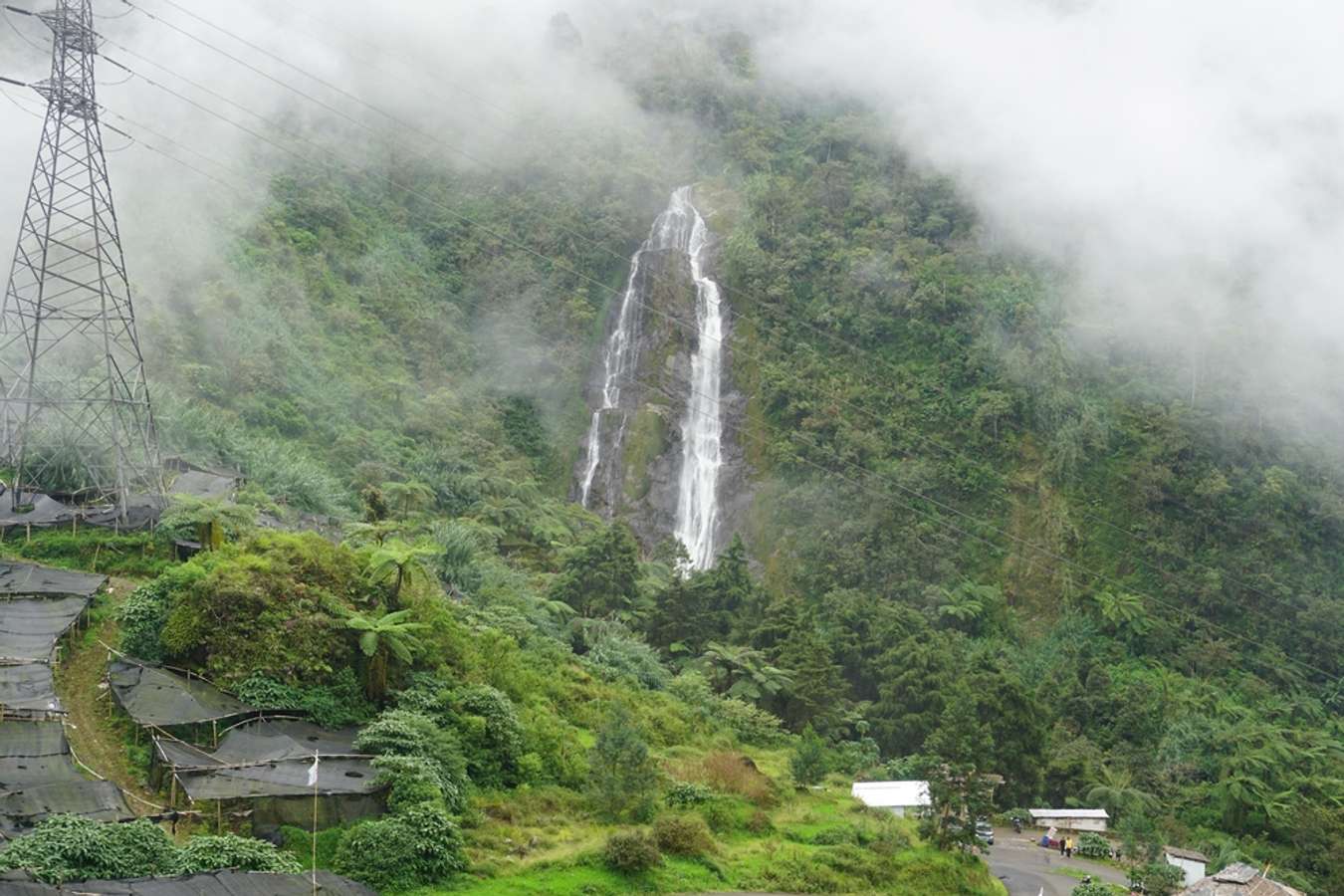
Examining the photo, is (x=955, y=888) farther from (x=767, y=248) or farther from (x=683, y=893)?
(x=767, y=248)

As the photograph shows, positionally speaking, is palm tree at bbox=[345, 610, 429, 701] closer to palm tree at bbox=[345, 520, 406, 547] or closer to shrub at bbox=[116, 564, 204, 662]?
shrub at bbox=[116, 564, 204, 662]

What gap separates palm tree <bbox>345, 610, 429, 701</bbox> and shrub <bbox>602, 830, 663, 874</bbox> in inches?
252

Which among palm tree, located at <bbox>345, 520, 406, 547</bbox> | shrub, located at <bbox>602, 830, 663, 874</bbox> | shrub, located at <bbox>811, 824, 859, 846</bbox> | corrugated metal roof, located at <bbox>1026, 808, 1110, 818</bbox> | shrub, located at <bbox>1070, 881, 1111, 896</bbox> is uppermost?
palm tree, located at <bbox>345, 520, 406, 547</bbox>

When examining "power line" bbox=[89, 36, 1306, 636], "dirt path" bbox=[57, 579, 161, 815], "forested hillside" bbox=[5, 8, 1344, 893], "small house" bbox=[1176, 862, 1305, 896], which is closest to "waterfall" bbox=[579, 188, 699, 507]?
"forested hillside" bbox=[5, 8, 1344, 893]

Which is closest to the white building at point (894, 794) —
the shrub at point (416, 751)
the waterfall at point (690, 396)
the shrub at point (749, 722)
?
the shrub at point (749, 722)

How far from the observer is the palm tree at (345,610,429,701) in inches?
1094

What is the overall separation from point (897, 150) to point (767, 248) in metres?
13.9

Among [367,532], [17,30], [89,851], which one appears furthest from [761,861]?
[17,30]

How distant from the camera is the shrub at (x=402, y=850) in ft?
72.6

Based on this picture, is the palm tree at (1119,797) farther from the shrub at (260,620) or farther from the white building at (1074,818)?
the shrub at (260,620)

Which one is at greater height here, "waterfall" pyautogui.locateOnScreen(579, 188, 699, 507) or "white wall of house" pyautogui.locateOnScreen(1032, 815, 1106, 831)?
"waterfall" pyautogui.locateOnScreen(579, 188, 699, 507)

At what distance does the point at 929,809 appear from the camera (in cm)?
3338

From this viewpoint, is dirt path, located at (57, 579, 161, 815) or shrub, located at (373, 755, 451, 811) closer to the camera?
dirt path, located at (57, 579, 161, 815)

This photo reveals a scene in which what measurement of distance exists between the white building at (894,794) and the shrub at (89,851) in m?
21.8
